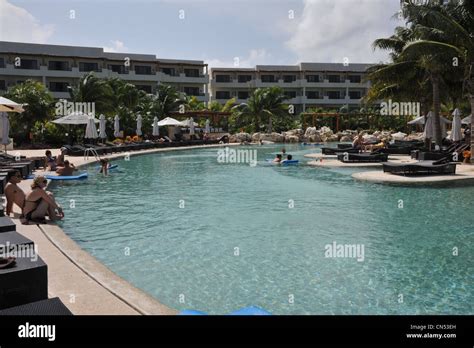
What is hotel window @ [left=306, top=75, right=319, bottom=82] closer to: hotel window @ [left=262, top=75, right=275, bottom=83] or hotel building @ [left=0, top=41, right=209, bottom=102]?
hotel window @ [left=262, top=75, right=275, bottom=83]

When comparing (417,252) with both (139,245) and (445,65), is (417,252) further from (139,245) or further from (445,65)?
(445,65)

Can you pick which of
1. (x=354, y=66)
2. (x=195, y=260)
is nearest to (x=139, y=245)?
(x=195, y=260)

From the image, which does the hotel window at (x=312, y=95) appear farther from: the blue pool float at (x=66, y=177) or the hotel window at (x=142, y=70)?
the blue pool float at (x=66, y=177)

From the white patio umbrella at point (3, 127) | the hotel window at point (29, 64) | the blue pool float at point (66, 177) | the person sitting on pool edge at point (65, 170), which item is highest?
the hotel window at point (29, 64)

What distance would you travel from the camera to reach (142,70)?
223ft

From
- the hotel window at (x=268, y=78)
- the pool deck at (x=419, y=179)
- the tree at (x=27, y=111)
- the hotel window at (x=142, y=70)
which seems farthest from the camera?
the hotel window at (x=268, y=78)

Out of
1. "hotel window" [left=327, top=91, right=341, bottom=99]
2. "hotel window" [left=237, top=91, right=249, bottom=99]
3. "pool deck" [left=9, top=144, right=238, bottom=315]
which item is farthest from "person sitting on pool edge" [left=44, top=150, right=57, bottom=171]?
"hotel window" [left=327, top=91, right=341, bottom=99]

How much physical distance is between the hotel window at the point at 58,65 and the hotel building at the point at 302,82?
26.5 metres

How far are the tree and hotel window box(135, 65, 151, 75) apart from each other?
31.7 m

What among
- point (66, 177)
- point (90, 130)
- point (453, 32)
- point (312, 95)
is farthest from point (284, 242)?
point (312, 95)

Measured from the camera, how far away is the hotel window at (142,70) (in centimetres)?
6756

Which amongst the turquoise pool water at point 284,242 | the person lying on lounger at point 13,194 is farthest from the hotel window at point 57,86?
the person lying on lounger at point 13,194

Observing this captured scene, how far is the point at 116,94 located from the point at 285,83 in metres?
40.7

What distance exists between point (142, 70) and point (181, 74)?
6487 millimetres
